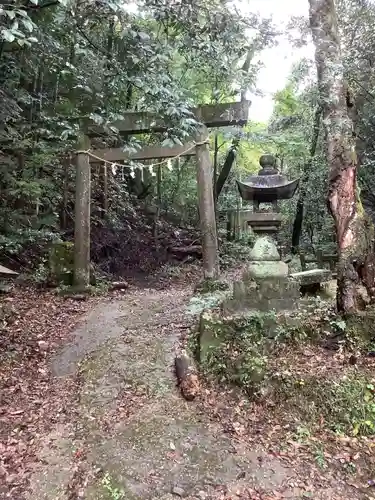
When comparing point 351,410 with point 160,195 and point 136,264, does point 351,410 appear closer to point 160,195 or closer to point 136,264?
point 136,264

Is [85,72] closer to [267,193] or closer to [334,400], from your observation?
[267,193]

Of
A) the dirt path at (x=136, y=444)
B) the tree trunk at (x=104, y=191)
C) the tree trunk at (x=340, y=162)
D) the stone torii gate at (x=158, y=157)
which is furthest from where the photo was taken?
the tree trunk at (x=104, y=191)

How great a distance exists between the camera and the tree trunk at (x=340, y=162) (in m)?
4.83

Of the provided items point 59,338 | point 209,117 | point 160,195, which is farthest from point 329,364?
point 160,195

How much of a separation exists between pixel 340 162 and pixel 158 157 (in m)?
4.65

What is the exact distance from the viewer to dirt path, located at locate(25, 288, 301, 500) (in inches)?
133

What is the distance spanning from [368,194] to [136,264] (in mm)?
7080

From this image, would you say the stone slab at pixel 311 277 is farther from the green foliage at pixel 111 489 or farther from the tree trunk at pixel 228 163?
the tree trunk at pixel 228 163

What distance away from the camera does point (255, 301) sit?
5340 millimetres

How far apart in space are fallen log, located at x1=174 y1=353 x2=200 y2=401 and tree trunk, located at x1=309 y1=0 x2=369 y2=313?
196 cm

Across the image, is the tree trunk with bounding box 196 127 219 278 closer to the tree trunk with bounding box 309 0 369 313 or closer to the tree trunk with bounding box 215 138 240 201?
the tree trunk with bounding box 309 0 369 313

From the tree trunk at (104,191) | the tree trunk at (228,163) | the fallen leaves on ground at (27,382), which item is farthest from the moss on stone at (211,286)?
the tree trunk at (228,163)

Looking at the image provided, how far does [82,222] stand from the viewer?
875cm

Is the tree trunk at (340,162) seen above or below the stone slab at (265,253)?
above
